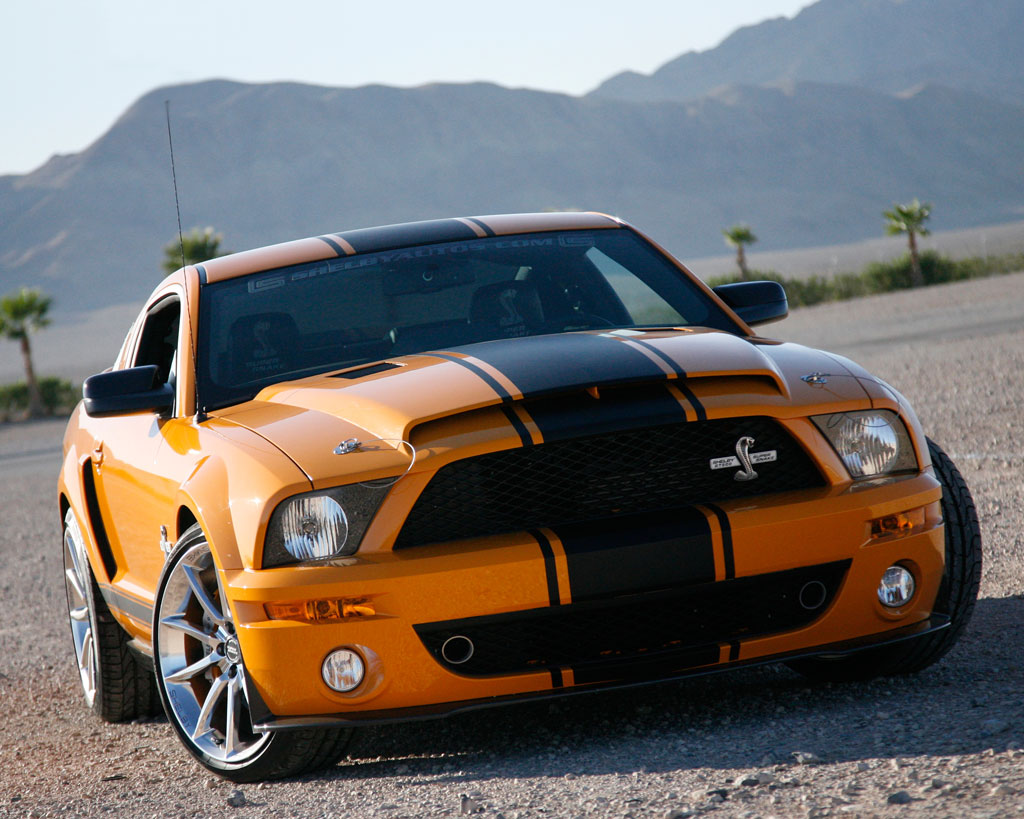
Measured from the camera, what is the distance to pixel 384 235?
4.94m

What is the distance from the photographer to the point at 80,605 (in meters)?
5.54

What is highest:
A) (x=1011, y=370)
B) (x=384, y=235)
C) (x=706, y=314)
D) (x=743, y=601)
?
(x=384, y=235)

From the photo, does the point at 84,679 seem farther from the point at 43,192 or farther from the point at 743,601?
the point at 43,192

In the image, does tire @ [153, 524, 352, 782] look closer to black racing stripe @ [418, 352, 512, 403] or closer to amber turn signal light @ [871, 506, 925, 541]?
black racing stripe @ [418, 352, 512, 403]

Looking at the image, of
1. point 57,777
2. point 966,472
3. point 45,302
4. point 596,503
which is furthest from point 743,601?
point 45,302

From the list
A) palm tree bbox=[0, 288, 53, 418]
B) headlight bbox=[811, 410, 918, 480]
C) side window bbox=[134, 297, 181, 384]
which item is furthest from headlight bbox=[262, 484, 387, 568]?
palm tree bbox=[0, 288, 53, 418]

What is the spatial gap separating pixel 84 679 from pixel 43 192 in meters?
205

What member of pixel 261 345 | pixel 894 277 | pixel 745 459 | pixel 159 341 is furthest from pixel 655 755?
pixel 894 277

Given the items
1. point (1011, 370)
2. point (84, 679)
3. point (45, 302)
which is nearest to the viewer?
point (84, 679)

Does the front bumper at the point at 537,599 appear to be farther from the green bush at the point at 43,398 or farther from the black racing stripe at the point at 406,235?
the green bush at the point at 43,398

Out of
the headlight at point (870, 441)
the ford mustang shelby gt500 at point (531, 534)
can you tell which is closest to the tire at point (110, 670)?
the ford mustang shelby gt500 at point (531, 534)

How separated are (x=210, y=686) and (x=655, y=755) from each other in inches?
51.1

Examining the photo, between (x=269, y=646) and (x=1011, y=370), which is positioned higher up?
(x=269, y=646)

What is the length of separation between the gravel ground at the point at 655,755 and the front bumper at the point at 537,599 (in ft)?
0.66
